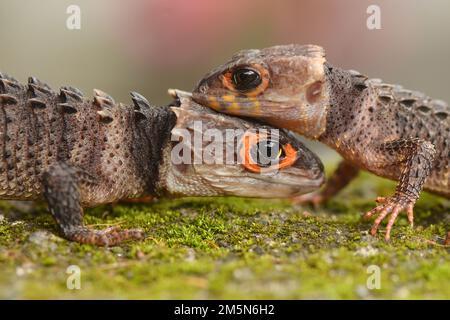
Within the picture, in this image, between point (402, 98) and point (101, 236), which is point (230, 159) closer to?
point (101, 236)

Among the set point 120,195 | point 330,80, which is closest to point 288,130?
point 330,80

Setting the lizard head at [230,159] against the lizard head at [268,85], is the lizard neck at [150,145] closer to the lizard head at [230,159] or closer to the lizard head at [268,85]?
the lizard head at [230,159]

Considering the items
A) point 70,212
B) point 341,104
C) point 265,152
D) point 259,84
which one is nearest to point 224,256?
point 265,152

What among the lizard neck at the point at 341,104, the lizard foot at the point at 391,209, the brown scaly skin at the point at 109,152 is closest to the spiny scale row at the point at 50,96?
the brown scaly skin at the point at 109,152

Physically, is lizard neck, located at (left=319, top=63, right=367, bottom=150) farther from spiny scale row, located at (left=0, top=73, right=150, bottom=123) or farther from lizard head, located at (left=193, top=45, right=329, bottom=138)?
spiny scale row, located at (left=0, top=73, right=150, bottom=123)

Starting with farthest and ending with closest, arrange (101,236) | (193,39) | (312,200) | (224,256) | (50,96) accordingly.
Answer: (193,39) → (312,200) → (50,96) → (101,236) → (224,256)

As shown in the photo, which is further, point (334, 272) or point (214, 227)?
point (214, 227)
